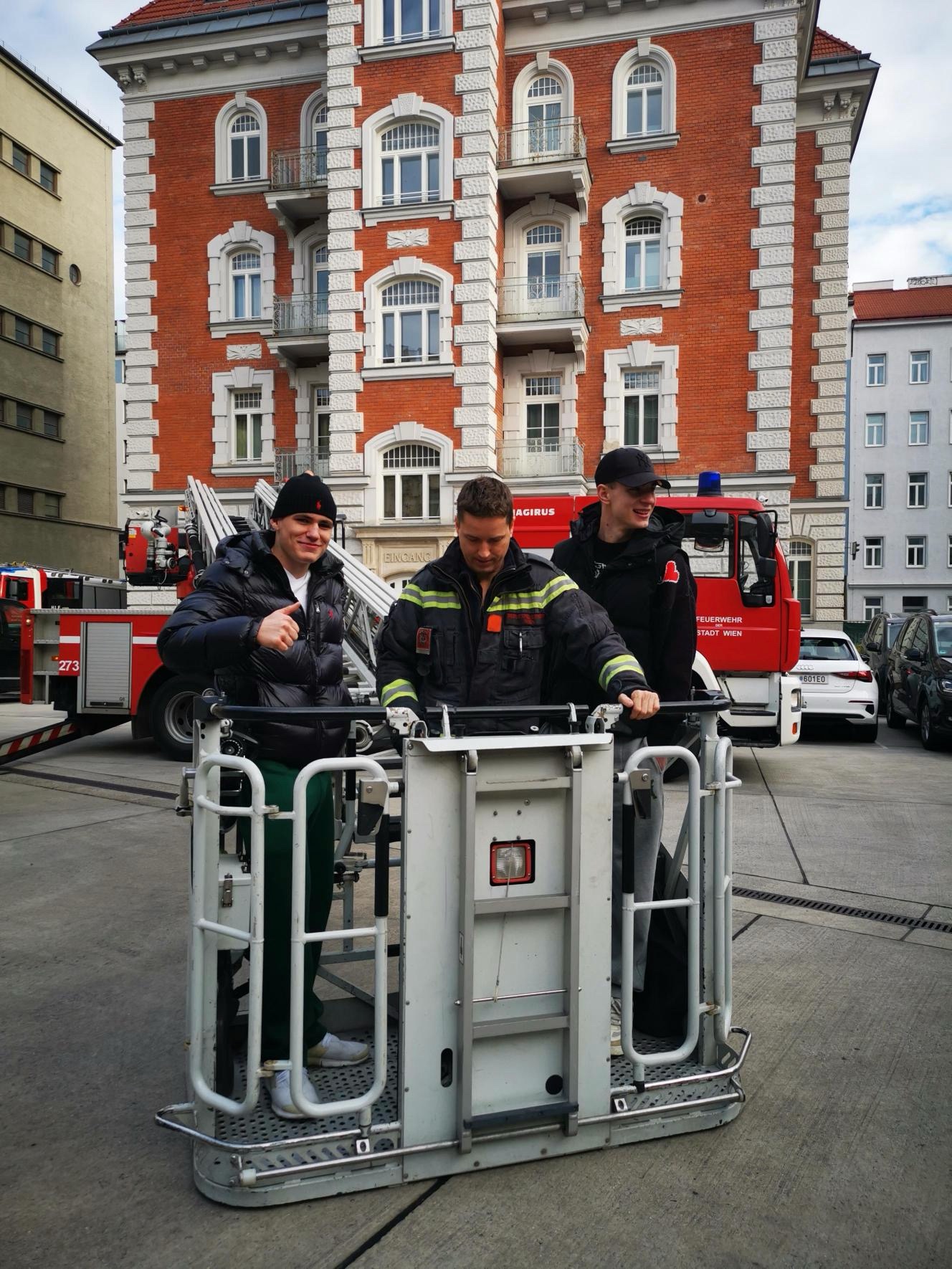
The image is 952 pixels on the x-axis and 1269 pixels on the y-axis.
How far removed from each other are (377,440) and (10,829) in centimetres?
1585

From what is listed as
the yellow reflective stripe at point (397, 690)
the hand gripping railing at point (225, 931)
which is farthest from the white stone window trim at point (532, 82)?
the hand gripping railing at point (225, 931)

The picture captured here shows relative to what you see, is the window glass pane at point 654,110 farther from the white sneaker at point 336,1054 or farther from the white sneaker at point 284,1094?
the white sneaker at point 284,1094

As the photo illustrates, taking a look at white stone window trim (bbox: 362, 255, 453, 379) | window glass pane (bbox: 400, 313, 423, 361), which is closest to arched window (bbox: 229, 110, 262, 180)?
white stone window trim (bbox: 362, 255, 453, 379)

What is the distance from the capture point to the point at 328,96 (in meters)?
21.5

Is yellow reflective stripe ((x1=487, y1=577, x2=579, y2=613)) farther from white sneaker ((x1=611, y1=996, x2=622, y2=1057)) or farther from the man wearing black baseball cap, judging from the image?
white sneaker ((x1=611, y1=996, x2=622, y2=1057))

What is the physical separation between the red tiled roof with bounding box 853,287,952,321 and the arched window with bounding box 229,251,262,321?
36.1 metres

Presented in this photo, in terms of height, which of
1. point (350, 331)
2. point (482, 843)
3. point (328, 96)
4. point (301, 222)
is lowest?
point (482, 843)

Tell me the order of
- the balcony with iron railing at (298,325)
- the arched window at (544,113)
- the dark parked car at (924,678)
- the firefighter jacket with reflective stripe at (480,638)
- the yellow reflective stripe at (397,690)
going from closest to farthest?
the yellow reflective stripe at (397,690) → the firefighter jacket with reflective stripe at (480,638) → the dark parked car at (924,678) → the arched window at (544,113) → the balcony with iron railing at (298,325)

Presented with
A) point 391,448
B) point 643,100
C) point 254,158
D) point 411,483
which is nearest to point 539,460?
point 411,483

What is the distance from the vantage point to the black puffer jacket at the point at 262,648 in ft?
9.52

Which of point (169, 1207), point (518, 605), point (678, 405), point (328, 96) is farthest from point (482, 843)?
point (328, 96)

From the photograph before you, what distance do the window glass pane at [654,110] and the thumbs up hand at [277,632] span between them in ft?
75.3

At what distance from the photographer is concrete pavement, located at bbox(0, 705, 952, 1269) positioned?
2346 millimetres

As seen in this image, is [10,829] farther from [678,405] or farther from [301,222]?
[301,222]
